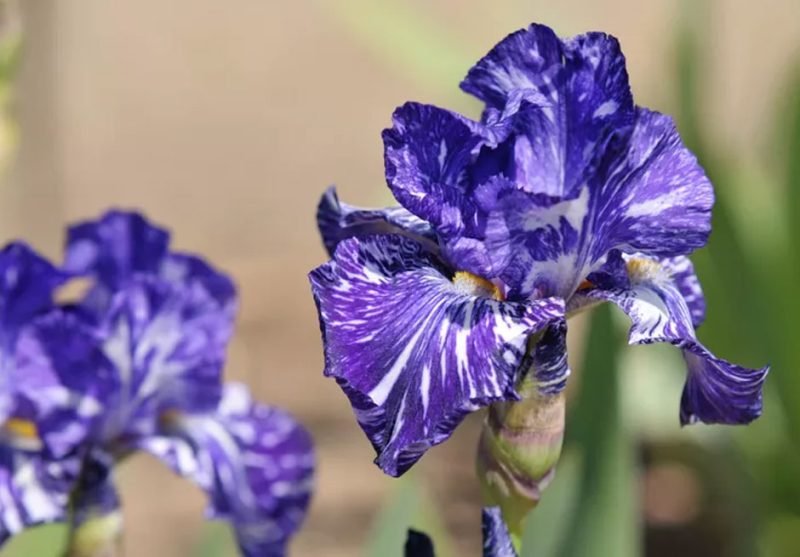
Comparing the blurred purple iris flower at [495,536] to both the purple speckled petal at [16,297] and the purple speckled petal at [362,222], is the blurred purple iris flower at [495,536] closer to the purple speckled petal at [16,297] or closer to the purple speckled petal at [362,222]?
the purple speckled petal at [362,222]

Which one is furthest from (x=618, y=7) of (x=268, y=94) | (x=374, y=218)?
(x=374, y=218)

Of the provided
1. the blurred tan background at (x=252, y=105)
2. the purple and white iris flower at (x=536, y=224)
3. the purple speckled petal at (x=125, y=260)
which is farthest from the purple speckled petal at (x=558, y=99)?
the blurred tan background at (x=252, y=105)

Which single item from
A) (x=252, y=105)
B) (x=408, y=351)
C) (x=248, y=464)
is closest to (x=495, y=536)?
(x=408, y=351)

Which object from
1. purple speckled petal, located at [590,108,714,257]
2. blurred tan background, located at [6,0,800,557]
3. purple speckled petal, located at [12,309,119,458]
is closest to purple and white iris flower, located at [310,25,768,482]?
purple speckled petal, located at [590,108,714,257]

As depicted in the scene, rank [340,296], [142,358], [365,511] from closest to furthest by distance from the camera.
Answer: 1. [340,296]
2. [142,358]
3. [365,511]

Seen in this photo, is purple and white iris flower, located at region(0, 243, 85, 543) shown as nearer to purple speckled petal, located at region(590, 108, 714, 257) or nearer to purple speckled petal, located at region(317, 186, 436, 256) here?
purple speckled petal, located at region(317, 186, 436, 256)

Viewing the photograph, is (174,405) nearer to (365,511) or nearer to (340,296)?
(340,296)

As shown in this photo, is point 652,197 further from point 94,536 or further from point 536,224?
point 94,536
